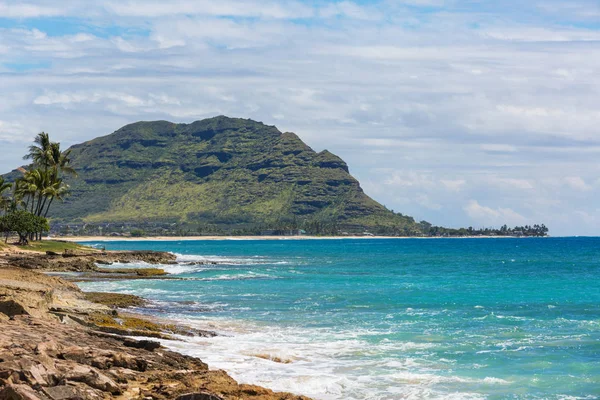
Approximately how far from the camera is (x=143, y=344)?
19.8 meters

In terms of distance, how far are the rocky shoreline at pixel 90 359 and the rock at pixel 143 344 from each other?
2 centimetres

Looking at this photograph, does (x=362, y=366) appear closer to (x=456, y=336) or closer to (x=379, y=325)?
(x=456, y=336)

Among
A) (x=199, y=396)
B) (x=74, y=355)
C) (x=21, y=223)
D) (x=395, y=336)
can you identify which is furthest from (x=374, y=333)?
(x=21, y=223)

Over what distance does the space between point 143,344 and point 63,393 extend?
6.46 m

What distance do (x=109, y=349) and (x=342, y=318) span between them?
1576cm

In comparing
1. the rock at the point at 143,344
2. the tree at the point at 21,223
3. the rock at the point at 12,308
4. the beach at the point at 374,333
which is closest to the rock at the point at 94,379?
the beach at the point at 374,333

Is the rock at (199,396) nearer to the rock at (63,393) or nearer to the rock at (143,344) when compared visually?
the rock at (63,393)

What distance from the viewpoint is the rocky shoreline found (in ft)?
45.4

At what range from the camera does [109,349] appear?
739 inches

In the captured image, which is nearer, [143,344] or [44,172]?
[143,344]

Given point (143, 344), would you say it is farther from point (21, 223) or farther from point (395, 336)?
point (21, 223)

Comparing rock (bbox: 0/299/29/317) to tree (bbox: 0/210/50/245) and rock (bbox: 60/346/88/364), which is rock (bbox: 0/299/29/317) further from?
tree (bbox: 0/210/50/245)

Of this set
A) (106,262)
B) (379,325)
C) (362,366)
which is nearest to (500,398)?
(362,366)

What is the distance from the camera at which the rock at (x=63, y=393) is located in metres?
13.2
